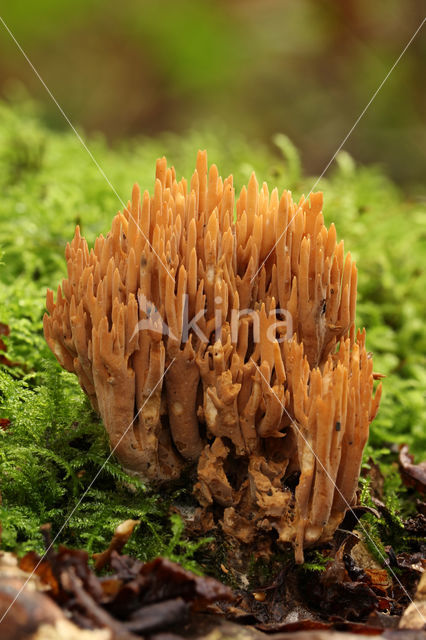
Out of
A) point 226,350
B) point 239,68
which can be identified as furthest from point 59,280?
point 239,68

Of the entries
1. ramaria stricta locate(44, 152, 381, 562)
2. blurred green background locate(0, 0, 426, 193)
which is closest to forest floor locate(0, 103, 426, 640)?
ramaria stricta locate(44, 152, 381, 562)

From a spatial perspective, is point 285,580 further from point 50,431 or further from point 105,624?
point 50,431

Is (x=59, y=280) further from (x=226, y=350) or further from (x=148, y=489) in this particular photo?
(x=226, y=350)

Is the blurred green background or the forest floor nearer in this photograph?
the forest floor

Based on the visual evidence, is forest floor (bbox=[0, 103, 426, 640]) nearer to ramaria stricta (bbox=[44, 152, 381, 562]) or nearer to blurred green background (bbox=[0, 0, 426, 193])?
ramaria stricta (bbox=[44, 152, 381, 562])

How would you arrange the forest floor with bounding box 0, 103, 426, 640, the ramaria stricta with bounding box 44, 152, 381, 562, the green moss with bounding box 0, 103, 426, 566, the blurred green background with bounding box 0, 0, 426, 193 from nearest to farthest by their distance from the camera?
1. the forest floor with bounding box 0, 103, 426, 640
2. the ramaria stricta with bounding box 44, 152, 381, 562
3. the green moss with bounding box 0, 103, 426, 566
4. the blurred green background with bounding box 0, 0, 426, 193

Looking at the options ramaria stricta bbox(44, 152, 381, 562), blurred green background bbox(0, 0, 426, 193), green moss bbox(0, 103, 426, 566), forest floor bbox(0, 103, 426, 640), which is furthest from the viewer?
blurred green background bbox(0, 0, 426, 193)
